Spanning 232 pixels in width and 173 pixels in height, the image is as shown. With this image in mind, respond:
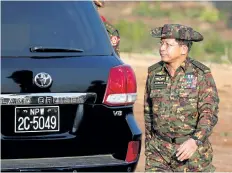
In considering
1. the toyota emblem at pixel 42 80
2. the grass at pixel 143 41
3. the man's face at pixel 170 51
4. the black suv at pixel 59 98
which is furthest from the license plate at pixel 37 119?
the grass at pixel 143 41

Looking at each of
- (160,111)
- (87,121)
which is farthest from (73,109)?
(160,111)

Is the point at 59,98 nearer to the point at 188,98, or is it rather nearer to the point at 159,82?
the point at 159,82

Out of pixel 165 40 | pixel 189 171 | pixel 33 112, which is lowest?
pixel 189 171

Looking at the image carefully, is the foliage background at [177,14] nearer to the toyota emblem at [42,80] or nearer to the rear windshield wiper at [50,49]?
the rear windshield wiper at [50,49]

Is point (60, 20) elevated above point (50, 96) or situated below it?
above

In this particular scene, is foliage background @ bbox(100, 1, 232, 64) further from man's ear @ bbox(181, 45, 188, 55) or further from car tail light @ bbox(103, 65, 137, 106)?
man's ear @ bbox(181, 45, 188, 55)

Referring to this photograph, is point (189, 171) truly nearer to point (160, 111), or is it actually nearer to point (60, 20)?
Result: point (160, 111)

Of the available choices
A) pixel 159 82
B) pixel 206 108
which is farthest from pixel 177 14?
pixel 206 108

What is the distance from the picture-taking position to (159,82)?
20.0ft

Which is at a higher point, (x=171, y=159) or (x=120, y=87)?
(x=120, y=87)

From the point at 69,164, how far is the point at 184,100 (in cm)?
85

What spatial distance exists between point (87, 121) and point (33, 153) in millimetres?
416

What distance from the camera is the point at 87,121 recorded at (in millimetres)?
6152

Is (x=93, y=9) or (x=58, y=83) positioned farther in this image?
(x=93, y=9)
